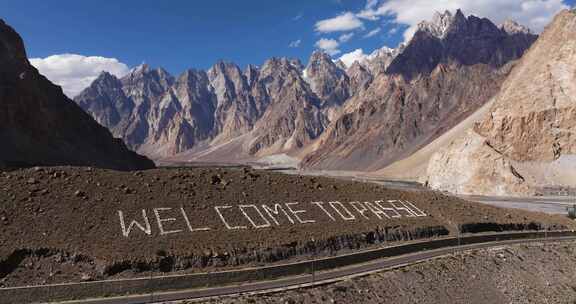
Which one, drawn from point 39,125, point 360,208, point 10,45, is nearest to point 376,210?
point 360,208

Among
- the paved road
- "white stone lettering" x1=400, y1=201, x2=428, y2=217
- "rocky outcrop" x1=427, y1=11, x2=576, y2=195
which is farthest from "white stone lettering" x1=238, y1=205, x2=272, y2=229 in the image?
"rocky outcrop" x1=427, y1=11, x2=576, y2=195

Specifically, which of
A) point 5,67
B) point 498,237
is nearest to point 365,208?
point 498,237

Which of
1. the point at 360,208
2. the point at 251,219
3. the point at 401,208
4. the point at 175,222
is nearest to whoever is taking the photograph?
the point at 175,222

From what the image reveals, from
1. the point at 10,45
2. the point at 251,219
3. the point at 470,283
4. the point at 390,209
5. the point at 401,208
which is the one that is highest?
the point at 10,45

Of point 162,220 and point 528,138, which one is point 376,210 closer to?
point 162,220

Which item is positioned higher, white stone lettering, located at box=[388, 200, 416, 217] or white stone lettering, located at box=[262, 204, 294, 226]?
white stone lettering, located at box=[262, 204, 294, 226]

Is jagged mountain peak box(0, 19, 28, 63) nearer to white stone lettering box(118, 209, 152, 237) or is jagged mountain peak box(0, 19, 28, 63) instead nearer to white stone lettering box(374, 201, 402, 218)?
white stone lettering box(118, 209, 152, 237)

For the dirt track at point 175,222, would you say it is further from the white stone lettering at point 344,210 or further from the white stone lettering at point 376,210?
the white stone lettering at point 376,210
